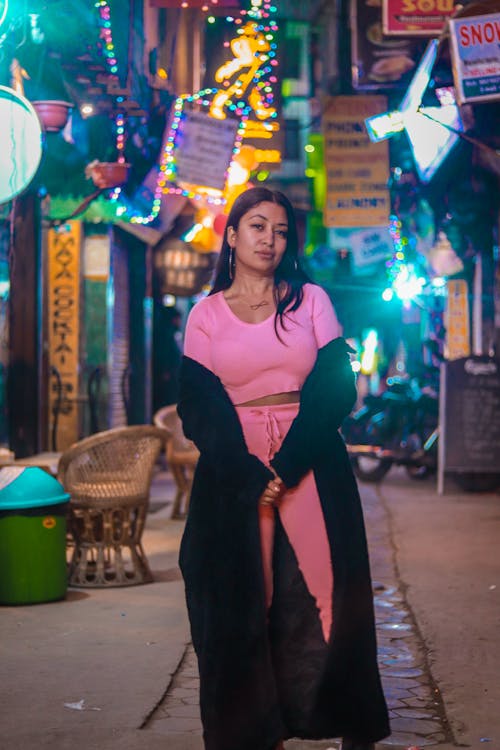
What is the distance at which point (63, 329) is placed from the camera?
16.0 metres

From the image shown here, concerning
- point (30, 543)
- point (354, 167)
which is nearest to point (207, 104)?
point (354, 167)

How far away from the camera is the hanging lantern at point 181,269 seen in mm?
19516

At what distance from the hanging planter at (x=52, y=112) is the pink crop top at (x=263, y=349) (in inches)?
261

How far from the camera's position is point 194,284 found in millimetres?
19547

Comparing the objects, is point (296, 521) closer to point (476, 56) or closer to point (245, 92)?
point (476, 56)

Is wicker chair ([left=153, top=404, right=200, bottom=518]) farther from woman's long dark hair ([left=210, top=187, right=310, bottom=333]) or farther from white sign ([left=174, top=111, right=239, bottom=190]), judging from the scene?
woman's long dark hair ([left=210, top=187, right=310, bottom=333])

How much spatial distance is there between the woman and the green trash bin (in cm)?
348

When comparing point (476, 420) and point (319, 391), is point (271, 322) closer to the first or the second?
point (319, 391)

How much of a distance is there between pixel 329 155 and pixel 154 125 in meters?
3.17

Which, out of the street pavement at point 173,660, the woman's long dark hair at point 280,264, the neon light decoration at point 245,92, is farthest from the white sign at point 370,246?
the woman's long dark hair at point 280,264

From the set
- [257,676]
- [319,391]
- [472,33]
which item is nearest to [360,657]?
[257,676]

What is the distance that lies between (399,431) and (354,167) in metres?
4.24

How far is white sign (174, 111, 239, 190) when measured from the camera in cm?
1612

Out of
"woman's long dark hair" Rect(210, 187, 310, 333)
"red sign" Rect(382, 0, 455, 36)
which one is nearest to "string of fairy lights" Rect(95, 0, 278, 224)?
"red sign" Rect(382, 0, 455, 36)
